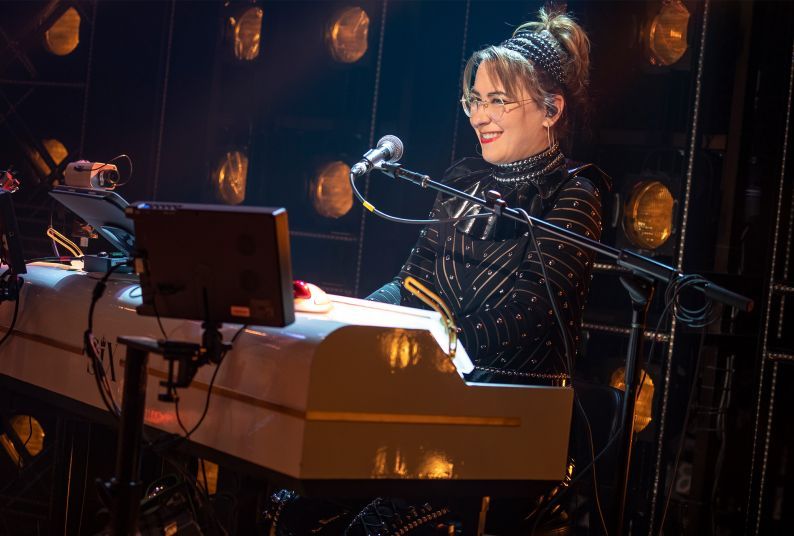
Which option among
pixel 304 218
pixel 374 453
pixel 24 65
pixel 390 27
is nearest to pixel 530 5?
pixel 390 27

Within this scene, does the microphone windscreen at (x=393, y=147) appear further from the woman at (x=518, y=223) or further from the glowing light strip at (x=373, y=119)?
the glowing light strip at (x=373, y=119)

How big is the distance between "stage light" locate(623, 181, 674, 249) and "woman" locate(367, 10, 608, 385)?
587 mm

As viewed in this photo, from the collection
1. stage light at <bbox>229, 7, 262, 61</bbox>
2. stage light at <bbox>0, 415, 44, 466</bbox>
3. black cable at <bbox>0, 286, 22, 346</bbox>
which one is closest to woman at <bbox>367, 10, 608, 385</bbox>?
black cable at <bbox>0, 286, 22, 346</bbox>

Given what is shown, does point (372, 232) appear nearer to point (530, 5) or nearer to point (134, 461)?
point (530, 5)

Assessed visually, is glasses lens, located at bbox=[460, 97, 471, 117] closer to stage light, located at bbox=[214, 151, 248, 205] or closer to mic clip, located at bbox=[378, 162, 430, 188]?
mic clip, located at bbox=[378, 162, 430, 188]

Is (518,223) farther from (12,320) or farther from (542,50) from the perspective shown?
(12,320)

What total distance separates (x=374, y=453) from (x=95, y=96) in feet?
13.4

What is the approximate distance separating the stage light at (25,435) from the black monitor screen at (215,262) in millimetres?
2405

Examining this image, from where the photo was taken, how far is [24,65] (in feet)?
18.6

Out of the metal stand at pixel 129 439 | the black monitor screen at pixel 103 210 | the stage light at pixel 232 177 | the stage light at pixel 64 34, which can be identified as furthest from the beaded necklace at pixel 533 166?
the stage light at pixel 64 34

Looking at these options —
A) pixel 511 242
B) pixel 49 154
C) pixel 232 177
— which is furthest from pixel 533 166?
pixel 49 154

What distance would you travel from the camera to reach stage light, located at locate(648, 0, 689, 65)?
358cm

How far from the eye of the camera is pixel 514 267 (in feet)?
9.46

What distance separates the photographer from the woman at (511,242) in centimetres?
263
